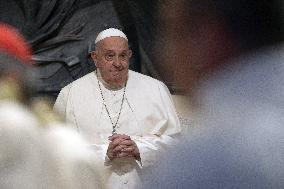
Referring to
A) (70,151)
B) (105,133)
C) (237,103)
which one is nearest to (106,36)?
(105,133)

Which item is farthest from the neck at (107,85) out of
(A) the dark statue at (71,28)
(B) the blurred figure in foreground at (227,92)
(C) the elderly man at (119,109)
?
(A) the dark statue at (71,28)

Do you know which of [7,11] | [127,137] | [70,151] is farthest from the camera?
[7,11]

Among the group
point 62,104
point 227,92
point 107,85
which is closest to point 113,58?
point 107,85

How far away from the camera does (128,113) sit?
4.34 metres

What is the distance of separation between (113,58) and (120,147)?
1.99ft

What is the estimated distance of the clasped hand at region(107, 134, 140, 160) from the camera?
3887mm

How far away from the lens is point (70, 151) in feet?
7.67

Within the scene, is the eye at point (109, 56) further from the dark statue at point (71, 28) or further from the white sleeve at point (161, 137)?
the dark statue at point (71, 28)

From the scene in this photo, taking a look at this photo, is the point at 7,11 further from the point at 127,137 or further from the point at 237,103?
the point at 237,103

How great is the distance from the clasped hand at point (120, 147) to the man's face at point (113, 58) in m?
0.47

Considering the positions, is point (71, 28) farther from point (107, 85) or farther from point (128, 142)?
point (128, 142)

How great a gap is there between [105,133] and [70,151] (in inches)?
74.8

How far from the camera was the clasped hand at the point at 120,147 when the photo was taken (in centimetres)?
389

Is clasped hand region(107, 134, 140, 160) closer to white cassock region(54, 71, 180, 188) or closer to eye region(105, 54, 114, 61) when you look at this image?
white cassock region(54, 71, 180, 188)
